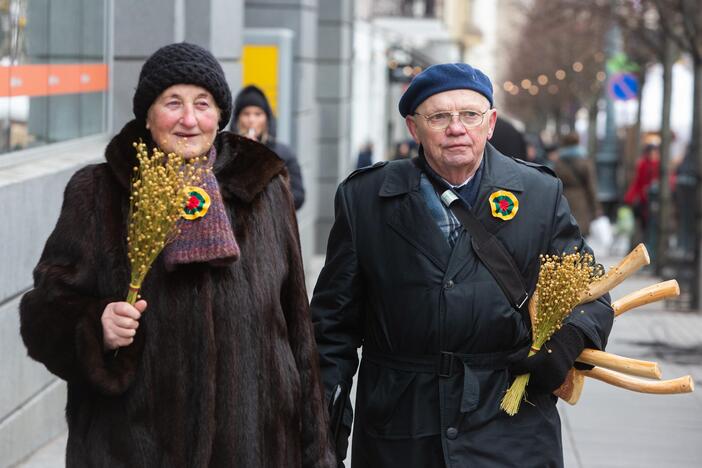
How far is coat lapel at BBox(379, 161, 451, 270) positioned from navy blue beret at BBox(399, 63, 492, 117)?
0.25 metres

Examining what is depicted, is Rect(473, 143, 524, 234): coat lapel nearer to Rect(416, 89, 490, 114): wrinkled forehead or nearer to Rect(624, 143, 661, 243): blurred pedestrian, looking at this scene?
Rect(416, 89, 490, 114): wrinkled forehead

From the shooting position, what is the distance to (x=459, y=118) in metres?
4.29

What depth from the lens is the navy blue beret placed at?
431 cm

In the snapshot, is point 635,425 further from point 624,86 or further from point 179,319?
point 624,86

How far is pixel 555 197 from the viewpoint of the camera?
446 cm

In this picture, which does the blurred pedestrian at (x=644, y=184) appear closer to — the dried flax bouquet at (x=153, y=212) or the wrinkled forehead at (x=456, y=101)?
the wrinkled forehead at (x=456, y=101)

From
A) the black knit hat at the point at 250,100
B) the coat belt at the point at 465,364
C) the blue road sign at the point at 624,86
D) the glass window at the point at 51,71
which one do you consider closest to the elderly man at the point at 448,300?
the coat belt at the point at 465,364

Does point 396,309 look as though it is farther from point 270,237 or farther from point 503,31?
point 503,31

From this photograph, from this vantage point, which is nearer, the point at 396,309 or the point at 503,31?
the point at 396,309

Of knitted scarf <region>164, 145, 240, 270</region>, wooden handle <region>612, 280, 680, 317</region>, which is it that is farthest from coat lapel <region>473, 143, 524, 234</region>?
knitted scarf <region>164, 145, 240, 270</region>

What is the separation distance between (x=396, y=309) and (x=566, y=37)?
136 ft

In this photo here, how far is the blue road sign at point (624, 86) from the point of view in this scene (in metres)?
25.5

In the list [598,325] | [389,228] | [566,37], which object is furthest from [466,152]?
[566,37]

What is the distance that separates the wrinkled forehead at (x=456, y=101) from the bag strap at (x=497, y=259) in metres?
0.30
